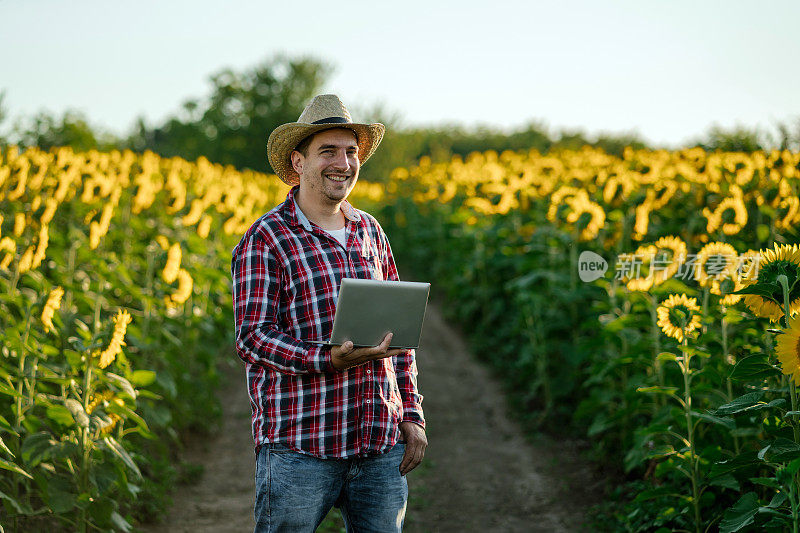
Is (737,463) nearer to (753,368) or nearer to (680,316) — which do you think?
(753,368)

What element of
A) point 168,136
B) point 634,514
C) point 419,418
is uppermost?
point 168,136

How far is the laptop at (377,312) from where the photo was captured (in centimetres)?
234

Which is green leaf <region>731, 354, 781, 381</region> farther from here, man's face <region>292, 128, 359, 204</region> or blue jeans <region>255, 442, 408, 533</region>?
man's face <region>292, 128, 359, 204</region>

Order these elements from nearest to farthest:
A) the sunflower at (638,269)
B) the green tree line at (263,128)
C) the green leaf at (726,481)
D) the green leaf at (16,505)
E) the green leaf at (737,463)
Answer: the green leaf at (737,463)
the green leaf at (16,505)
the green leaf at (726,481)
the sunflower at (638,269)
the green tree line at (263,128)

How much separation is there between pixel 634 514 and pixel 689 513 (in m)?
0.33

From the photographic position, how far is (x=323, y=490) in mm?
2541

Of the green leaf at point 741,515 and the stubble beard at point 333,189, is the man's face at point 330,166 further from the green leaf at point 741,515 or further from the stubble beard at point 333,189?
the green leaf at point 741,515

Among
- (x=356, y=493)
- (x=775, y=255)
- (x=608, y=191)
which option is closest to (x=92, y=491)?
(x=356, y=493)

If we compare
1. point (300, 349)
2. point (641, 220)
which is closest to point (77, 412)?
point (300, 349)

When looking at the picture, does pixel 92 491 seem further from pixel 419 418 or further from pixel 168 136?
pixel 168 136

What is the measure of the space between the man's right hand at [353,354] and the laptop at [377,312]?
0.02 metres

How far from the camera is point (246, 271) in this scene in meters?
2.51

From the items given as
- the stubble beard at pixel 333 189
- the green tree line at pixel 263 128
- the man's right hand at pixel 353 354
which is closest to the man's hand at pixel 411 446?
the man's right hand at pixel 353 354
